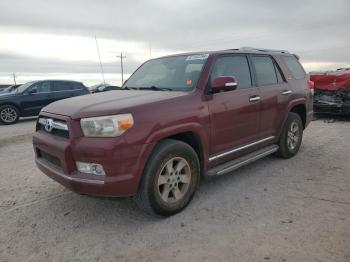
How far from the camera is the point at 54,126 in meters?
3.65

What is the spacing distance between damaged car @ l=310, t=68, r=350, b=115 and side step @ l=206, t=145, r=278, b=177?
6043 mm

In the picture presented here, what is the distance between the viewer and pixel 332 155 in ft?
20.0

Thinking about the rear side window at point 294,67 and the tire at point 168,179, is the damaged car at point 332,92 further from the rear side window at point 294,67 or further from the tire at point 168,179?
the tire at point 168,179

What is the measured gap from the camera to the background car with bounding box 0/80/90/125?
40.5ft

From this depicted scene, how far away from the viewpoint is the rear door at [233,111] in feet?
13.7

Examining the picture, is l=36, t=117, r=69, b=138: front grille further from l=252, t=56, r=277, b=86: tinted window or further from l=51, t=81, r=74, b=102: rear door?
l=51, t=81, r=74, b=102: rear door

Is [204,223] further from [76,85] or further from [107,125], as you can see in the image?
[76,85]

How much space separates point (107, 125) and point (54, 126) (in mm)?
Result: 770

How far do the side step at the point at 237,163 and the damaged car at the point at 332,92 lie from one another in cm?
604

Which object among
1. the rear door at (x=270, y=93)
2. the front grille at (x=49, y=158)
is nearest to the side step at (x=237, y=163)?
the rear door at (x=270, y=93)

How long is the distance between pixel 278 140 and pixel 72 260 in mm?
3875

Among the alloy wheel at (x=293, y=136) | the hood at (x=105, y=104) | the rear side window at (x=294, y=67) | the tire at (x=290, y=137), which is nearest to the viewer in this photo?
the hood at (x=105, y=104)

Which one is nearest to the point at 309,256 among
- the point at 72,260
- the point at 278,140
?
the point at 72,260

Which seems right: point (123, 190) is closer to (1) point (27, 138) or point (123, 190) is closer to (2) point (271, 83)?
(2) point (271, 83)
